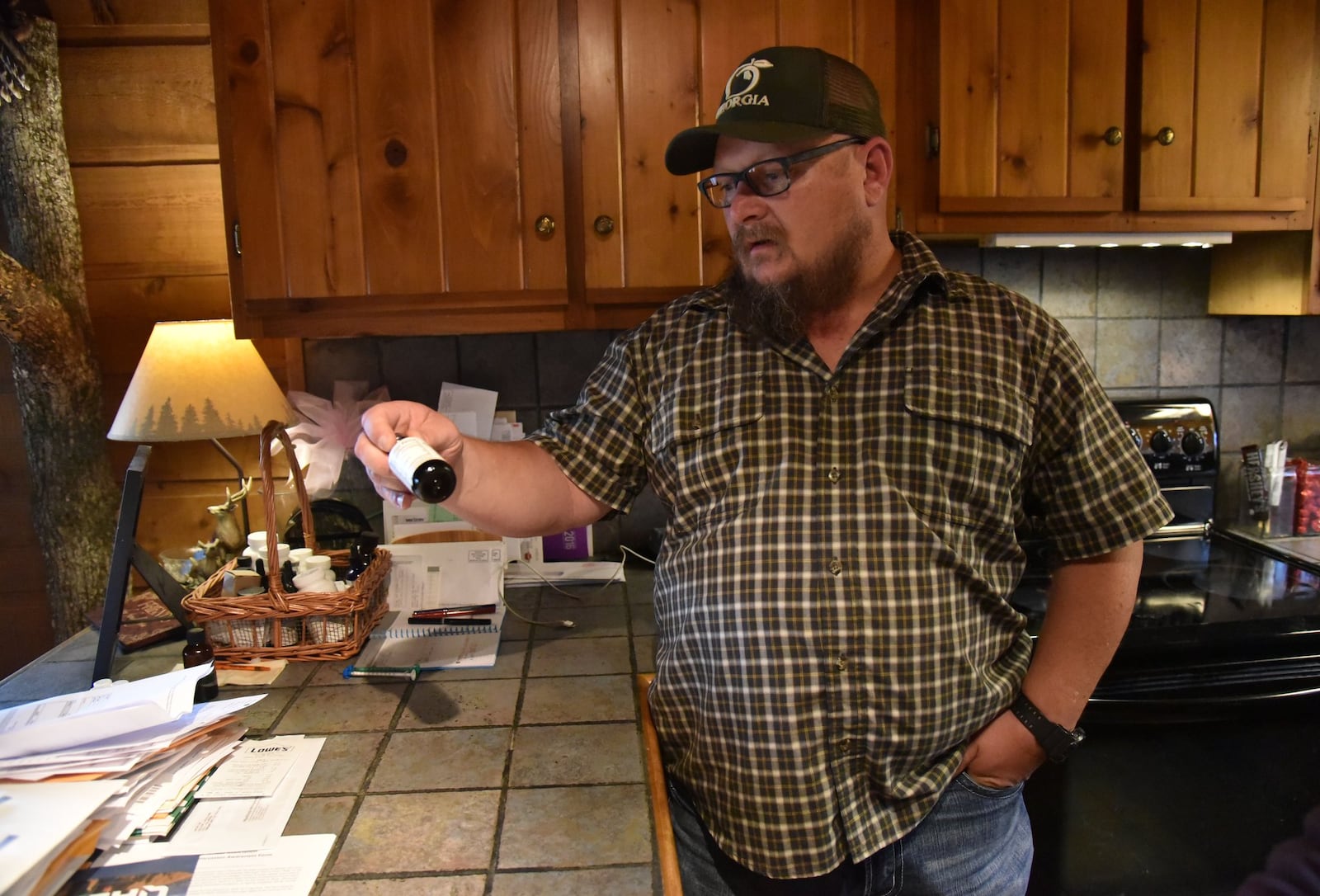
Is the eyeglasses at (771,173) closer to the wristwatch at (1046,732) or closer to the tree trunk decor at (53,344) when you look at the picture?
the wristwatch at (1046,732)

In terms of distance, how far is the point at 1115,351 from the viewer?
82.4 inches

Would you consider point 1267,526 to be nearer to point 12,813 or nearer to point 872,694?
point 872,694

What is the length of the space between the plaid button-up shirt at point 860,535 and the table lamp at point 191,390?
752 mm

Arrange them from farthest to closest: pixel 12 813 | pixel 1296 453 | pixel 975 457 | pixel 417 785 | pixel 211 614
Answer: pixel 1296 453 → pixel 211 614 → pixel 975 457 → pixel 417 785 → pixel 12 813

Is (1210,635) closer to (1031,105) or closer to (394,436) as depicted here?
(1031,105)

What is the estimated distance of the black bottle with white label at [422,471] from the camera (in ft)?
3.20

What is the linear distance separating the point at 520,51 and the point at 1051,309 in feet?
4.35

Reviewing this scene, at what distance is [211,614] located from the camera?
1.39m

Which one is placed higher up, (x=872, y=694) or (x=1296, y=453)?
(x=1296, y=453)

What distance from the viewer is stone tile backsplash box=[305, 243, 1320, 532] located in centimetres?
196

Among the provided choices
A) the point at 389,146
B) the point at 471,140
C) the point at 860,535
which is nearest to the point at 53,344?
the point at 389,146

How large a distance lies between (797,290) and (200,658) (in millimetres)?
1047

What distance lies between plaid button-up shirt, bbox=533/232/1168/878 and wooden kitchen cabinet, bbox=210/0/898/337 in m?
0.45

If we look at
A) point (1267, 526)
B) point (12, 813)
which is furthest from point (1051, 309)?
point (12, 813)
